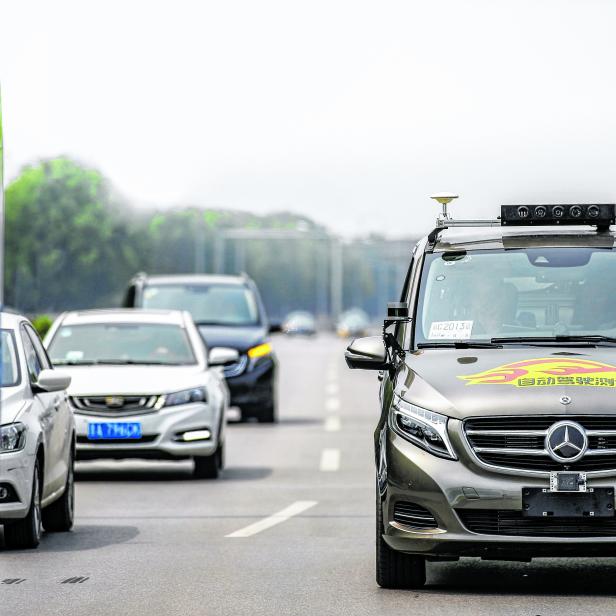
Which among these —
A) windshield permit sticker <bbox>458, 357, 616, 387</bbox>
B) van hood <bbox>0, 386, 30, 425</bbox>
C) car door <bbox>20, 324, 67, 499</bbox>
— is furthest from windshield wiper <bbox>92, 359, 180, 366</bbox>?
windshield permit sticker <bbox>458, 357, 616, 387</bbox>

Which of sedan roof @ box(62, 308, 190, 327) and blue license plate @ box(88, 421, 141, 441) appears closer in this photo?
blue license plate @ box(88, 421, 141, 441)

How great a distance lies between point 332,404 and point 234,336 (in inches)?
280

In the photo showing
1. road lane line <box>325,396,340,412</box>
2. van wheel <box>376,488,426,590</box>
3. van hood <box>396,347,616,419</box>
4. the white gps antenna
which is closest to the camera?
van hood <box>396,347,616,419</box>

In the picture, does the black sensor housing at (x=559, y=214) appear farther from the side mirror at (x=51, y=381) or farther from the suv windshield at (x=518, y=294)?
the side mirror at (x=51, y=381)

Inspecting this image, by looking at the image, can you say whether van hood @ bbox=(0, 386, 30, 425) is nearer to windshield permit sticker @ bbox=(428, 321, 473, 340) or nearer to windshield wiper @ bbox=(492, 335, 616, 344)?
windshield permit sticker @ bbox=(428, 321, 473, 340)

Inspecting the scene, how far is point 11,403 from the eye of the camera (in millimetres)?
11453

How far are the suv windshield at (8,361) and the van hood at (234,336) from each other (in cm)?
1368

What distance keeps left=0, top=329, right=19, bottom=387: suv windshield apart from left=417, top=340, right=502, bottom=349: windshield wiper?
134 inches

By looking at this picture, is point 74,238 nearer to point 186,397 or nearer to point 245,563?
point 186,397

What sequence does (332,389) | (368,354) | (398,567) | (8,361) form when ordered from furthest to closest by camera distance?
(332,389) → (8,361) → (368,354) → (398,567)

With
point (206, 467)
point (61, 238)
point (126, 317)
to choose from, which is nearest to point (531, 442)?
point (206, 467)

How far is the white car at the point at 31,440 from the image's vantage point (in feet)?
36.6

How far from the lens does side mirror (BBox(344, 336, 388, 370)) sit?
962 centimetres

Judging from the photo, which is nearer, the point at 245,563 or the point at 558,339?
the point at 558,339
